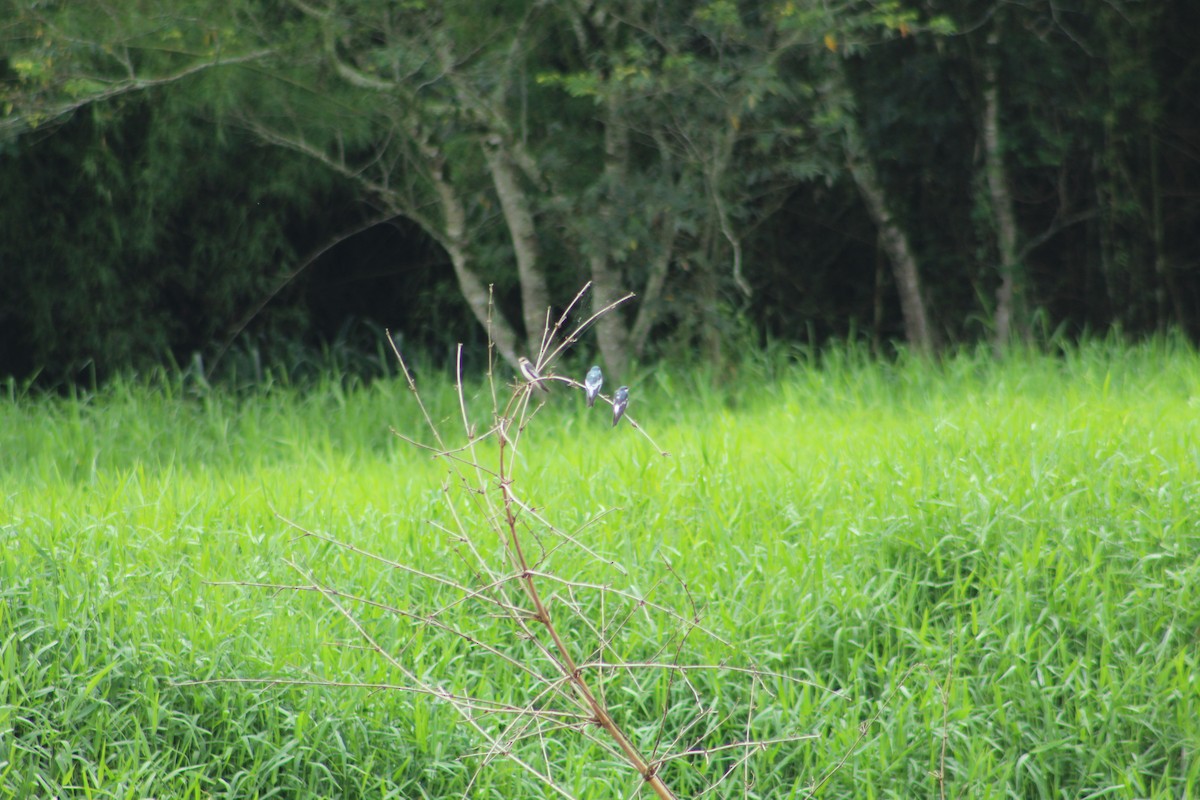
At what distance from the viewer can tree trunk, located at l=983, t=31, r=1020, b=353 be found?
21.2 ft

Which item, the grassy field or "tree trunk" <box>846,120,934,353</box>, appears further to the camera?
"tree trunk" <box>846,120,934,353</box>

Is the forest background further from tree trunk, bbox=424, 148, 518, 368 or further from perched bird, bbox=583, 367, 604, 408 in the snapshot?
perched bird, bbox=583, 367, 604, 408

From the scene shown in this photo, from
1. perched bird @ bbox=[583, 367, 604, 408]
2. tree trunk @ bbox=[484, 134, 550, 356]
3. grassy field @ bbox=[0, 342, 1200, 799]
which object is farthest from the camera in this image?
tree trunk @ bbox=[484, 134, 550, 356]

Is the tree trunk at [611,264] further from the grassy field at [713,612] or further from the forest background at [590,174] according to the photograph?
the grassy field at [713,612]

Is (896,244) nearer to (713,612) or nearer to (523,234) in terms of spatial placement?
(523,234)

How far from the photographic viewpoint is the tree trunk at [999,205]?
6.47 metres

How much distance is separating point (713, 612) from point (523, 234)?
2.74 m

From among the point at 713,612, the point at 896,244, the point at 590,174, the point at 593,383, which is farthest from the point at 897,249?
the point at 593,383

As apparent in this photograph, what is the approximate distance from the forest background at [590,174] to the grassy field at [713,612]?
154 centimetres

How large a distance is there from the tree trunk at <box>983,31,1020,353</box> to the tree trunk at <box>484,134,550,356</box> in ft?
7.92

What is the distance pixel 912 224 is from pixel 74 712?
17.5 feet

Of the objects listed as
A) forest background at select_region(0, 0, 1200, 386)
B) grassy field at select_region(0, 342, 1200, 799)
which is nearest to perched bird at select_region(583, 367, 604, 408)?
grassy field at select_region(0, 342, 1200, 799)

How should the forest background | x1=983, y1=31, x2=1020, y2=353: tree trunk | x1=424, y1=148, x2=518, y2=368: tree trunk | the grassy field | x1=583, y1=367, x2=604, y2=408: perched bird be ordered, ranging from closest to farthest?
x1=583, y1=367, x2=604, y2=408: perched bird, the grassy field, the forest background, x1=424, y1=148, x2=518, y2=368: tree trunk, x1=983, y1=31, x2=1020, y2=353: tree trunk

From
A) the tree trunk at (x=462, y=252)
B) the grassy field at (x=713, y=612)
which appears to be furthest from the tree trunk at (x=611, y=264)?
the grassy field at (x=713, y=612)
